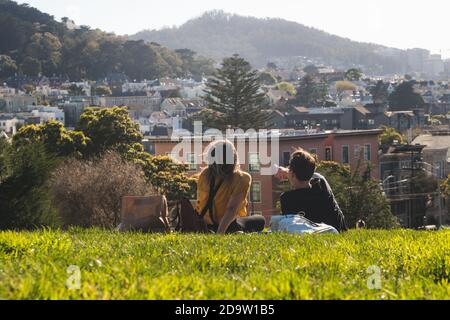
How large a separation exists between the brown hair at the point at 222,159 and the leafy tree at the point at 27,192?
20.2ft

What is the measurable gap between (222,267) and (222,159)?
3061 mm

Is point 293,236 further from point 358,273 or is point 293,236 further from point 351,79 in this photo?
point 351,79

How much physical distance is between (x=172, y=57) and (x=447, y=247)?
19494 cm

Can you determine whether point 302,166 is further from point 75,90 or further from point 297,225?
point 75,90

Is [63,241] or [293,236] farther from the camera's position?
[293,236]

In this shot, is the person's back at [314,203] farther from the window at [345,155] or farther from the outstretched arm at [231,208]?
the window at [345,155]

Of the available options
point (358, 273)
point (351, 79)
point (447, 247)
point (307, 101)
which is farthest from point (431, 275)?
point (351, 79)

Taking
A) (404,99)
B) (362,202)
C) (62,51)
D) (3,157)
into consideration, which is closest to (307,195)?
(3,157)

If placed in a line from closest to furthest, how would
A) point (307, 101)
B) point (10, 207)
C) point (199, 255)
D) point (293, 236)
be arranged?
point (199, 255)
point (293, 236)
point (10, 207)
point (307, 101)

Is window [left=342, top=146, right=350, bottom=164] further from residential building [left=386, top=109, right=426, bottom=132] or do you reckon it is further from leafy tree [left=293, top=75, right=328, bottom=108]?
leafy tree [left=293, top=75, right=328, bottom=108]

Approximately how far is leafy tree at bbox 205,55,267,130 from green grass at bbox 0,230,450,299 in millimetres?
49341

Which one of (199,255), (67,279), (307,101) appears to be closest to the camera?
(67,279)

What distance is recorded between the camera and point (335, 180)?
27.8m

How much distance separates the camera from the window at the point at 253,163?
43.0 metres
